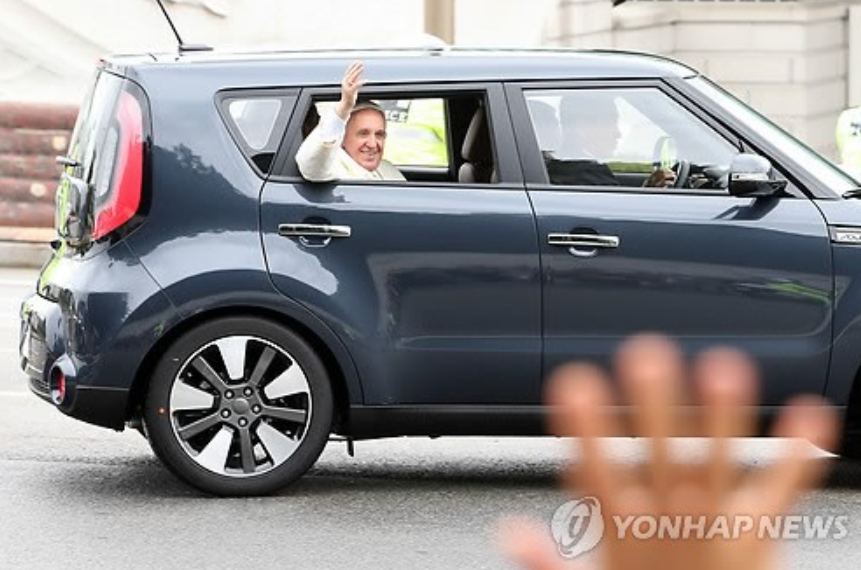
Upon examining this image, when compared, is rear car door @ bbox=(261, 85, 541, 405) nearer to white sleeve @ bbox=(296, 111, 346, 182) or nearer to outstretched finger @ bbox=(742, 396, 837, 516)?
white sleeve @ bbox=(296, 111, 346, 182)

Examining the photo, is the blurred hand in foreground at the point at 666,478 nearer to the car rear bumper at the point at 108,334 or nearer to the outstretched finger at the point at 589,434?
the outstretched finger at the point at 589,434

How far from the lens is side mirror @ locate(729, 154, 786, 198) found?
278 inches

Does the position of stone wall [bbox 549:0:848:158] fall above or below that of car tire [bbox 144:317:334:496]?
below

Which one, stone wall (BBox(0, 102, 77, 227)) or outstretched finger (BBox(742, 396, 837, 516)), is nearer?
outstretched finger (BBox(742, 396, 837, 516))

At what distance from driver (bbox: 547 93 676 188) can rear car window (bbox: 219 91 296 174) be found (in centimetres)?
90

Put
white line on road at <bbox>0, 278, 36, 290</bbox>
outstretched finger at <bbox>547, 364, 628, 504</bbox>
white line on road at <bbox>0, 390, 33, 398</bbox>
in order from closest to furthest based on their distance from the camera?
outstretched finger at <bbox>547, 364, 628, 504</bbox>
white line on road at <bbox>0, 390, 33, 398</bbox>
white line on road at <bbox>0, 278, 36, 290</bbox>

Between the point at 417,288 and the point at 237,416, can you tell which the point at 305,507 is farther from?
the point at 417,288

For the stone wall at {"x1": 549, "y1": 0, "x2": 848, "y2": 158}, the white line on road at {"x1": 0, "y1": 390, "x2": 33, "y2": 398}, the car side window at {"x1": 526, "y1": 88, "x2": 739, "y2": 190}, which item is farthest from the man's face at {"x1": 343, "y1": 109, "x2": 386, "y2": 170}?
the stone wall at {"x1": 549, "y1": 0, "x2": 848, "y2": 158}

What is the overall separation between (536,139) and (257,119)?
0.93 m

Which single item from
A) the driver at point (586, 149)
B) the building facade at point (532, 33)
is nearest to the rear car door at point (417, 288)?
the driver at point (586, 149)

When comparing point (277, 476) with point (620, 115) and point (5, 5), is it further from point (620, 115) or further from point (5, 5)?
point (5, 5)

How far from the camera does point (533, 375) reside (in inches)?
282

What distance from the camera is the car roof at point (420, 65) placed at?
24.0 ft

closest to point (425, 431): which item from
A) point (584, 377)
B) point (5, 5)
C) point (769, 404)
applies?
point (769, 404)
